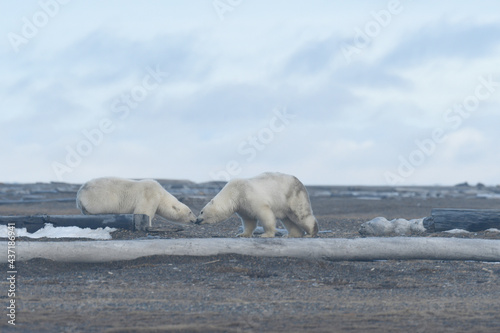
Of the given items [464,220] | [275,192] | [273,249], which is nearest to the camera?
[273,249]

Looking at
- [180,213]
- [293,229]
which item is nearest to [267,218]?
[293,229]

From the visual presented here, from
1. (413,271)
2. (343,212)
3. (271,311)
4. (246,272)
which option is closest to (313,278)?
(246,272)

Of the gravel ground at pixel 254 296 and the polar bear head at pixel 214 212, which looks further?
the polar bear head at pixel 214 212

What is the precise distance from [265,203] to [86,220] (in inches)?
117

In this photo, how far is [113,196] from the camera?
13156 millimetres

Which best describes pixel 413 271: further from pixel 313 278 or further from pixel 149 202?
pixel 149 202

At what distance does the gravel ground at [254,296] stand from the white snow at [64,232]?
268 cm


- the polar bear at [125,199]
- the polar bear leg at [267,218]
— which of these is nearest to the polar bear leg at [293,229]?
the polar bear leg at [267,218]

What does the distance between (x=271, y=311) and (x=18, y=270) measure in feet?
12.0

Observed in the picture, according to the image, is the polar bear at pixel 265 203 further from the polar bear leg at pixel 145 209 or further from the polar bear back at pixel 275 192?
the polar bear leg at pixel 145 209

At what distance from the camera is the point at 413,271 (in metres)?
8.60

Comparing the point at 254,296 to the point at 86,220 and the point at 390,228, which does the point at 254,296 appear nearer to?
the point at 86,220

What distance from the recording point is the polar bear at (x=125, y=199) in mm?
13094

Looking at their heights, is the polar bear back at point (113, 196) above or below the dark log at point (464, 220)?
above
